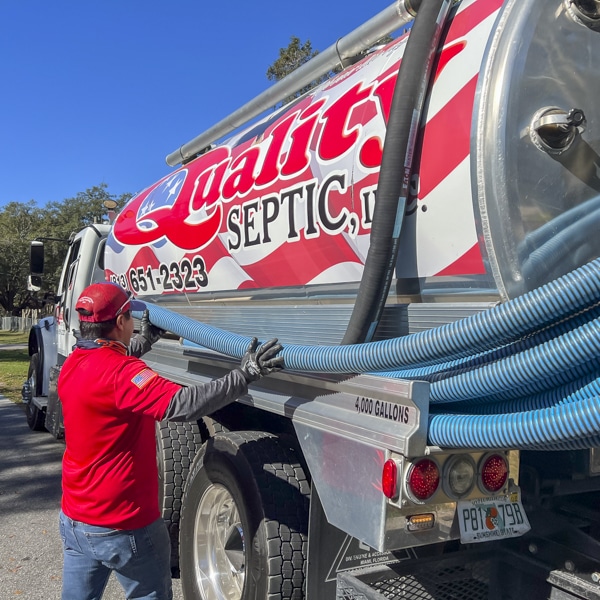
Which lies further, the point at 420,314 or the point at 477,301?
the point at 420,314

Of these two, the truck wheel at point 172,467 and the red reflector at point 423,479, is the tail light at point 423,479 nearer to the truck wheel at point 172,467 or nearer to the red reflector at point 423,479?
the red reflector at point 423,479

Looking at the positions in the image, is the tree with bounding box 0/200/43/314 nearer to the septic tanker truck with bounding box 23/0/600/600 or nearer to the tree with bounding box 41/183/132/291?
the tree with bounding box 41/183/132/291

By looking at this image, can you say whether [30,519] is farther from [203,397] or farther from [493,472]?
[493,472]

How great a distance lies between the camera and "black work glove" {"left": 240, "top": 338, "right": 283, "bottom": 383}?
249 cm

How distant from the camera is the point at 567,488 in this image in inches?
98.0

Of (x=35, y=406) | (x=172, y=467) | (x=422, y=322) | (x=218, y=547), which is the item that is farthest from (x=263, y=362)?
(x=35, y=406)

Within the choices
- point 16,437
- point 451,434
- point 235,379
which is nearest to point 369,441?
point 451,434

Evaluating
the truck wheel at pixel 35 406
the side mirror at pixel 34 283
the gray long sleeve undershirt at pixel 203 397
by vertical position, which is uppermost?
the side mirror at pixel 34 283

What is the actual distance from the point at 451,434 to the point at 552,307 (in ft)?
1.65

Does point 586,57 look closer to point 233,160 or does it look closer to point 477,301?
point 477,301

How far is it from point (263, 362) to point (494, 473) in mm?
956

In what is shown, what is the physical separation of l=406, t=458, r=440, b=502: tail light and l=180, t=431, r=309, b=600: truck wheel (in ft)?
3.07

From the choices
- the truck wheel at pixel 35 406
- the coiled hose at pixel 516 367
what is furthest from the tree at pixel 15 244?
the coiled hose at pixel 516 367

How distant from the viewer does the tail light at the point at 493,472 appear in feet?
6.98
